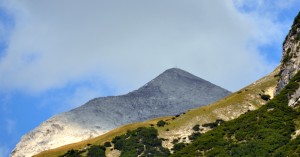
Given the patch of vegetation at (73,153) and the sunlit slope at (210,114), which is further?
the sunlit slope at (210,114)

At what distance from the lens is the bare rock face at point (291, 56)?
99.7 meters

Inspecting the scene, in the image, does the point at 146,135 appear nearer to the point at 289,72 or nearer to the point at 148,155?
the point at 148,155

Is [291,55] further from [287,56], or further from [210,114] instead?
[210,114]

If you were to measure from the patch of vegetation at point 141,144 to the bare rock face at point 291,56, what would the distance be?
89.9 ft

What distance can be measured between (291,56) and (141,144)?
3639cm

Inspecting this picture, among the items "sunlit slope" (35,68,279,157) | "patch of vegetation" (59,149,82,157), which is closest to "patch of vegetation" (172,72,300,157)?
"sunlit slope" (35,68,279,157)

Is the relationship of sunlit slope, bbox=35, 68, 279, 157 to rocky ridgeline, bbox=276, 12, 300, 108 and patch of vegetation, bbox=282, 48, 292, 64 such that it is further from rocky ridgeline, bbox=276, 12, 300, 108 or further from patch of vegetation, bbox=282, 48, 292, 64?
patch of vegetation, bbox=282, 48, 292, 64

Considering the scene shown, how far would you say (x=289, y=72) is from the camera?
100m

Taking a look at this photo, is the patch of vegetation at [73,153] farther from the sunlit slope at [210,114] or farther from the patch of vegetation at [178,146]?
the patch of vegetation at [178,146]

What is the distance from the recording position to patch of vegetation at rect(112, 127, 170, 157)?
108 m

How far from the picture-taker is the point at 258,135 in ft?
266

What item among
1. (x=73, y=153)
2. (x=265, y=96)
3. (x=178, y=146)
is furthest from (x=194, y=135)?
(x=73, y=153)

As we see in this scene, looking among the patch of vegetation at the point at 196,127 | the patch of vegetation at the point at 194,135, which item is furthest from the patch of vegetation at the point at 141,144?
the patch of vegetation at the point at 196,127

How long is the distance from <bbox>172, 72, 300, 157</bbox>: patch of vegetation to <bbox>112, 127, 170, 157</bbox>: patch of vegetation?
19.5 metres
